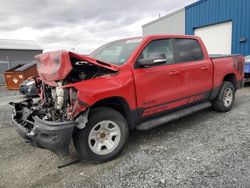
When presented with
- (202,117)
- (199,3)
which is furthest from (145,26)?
(202,117)

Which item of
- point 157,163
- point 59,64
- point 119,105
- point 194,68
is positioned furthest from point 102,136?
point 194,68

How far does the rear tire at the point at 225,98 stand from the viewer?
16.1 ft

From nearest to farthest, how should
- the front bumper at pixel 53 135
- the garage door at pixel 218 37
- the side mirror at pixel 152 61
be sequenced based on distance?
the front bumper at pixel 53 135
the side mirror at pixel 152 61
the garage door at pixel 218 37

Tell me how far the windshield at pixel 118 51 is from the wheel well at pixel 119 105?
2.12 ft

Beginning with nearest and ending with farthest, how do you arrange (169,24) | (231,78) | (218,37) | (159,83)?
(159,83)
(231,78)
(218,37)
(169,24)

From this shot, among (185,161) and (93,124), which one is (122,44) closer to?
(93,124)

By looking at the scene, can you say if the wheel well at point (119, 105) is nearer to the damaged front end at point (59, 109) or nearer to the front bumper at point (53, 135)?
the damaged front end at point (59, 109)

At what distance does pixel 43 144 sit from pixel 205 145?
2.51 m

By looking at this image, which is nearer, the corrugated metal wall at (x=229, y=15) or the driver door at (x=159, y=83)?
the driver door at (x=159, y=83)

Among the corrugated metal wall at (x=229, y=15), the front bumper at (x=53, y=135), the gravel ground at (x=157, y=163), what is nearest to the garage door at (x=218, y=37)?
the corrugated metal wall at (x=229, y=15)

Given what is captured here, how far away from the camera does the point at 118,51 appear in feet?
12.3

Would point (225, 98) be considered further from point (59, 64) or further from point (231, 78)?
point (59, 64)

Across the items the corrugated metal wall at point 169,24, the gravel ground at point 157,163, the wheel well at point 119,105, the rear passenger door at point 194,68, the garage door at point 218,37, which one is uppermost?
the corrugated metal wall at point 169,24

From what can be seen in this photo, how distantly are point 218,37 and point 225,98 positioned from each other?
872 centimetres
